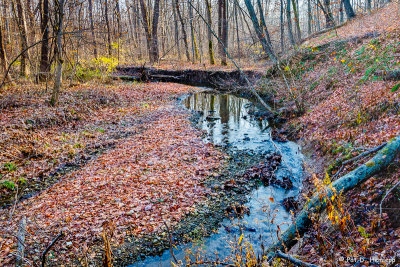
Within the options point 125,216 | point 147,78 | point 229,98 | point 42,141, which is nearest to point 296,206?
point 125,216

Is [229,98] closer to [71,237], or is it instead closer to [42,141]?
[42,141]

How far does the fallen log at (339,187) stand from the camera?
153 inches

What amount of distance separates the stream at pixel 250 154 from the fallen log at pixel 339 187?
351 millimetres

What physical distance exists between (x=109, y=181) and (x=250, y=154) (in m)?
5.19

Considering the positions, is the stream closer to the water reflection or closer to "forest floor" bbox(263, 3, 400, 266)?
the water reflection

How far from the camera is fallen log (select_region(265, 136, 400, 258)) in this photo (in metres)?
3.88

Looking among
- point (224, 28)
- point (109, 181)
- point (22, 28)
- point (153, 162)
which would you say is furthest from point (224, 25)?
point (109, 181)

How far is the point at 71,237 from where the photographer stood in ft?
16.9

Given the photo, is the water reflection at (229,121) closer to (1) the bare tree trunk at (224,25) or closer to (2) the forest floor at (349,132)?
(2) the forest floor at (349,132)

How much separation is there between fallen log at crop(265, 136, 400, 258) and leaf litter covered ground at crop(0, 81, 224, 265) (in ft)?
9.22

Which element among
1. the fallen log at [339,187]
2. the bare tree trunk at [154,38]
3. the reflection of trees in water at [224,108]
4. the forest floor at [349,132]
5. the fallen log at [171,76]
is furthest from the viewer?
the bare tree trunk at [154,38]

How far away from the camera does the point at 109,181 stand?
24.3 ft

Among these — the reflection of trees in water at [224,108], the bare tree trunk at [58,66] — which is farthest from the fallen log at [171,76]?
the bare tree trunk at [58,66]

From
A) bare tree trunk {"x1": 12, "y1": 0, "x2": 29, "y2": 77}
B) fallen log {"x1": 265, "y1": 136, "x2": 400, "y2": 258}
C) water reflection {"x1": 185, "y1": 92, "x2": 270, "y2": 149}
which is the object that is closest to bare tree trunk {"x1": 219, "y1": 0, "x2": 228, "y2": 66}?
water reflection {"x1": 185, "y1": 92, "x2": 270, "y2": 149}
